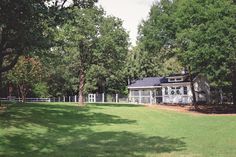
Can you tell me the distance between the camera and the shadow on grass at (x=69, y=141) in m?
16.6

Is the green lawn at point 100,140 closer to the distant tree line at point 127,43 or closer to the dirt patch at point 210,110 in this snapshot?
the distant tree line at point 127,43

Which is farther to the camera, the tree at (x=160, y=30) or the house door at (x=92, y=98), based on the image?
the house door at (x=92, y=98)

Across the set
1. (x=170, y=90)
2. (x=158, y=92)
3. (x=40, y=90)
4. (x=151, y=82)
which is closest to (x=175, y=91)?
(x=170, y=90)

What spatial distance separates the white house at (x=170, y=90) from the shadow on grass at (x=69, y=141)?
3893cm

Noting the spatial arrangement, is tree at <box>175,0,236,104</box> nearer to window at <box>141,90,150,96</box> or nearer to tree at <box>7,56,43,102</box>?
tree at <box>7,56,43,102</box>

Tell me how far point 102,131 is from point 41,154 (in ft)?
29.7

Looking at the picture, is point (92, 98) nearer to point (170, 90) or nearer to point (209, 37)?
point (170, 90)

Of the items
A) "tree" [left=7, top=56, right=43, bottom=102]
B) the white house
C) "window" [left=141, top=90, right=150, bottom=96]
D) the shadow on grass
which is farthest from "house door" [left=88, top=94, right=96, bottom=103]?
the shadow on grass

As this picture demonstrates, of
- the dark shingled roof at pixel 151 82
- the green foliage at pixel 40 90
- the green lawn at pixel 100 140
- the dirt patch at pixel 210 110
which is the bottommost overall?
the green lawn at pixel 100 140

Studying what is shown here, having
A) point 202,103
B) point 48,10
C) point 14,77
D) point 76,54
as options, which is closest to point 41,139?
point 48,10

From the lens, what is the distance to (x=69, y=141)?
20.0 meters

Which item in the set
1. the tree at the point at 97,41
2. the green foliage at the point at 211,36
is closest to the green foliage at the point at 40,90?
the tree at the point at 97,41

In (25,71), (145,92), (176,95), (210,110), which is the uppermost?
(25,71)

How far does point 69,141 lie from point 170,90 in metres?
48.5
